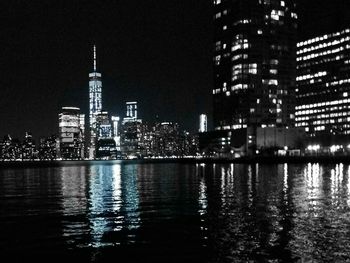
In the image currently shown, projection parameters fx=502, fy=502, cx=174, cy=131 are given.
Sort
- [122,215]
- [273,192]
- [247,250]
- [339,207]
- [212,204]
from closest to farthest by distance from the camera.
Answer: [247,250] < [122,215] < [339,207] < [212,204] < [273,192]

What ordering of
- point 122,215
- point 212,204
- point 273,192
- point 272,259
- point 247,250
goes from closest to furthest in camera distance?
point 272,259, point 247,250, point 122,215, point 212,204, point 273,192

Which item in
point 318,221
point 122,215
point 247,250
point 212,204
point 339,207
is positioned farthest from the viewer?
point 212,204

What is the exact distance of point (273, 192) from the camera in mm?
67500

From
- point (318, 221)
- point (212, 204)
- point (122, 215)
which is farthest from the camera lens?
point (212, 204)

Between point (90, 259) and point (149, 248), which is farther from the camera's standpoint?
point (149, 248)

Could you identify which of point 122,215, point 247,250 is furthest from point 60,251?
point 122,215

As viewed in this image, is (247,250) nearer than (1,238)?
Yes

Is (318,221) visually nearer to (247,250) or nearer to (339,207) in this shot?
(339,207)

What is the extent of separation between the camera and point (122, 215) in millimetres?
45438

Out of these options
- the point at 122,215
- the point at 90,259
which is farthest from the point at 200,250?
the point at 122,215

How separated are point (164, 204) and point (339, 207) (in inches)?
709

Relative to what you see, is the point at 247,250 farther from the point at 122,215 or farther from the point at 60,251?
the point at 122,215

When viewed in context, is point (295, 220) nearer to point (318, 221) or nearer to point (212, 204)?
point (318, 221)

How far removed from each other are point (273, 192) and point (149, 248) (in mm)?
39764
